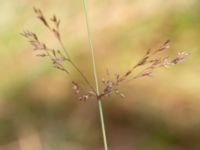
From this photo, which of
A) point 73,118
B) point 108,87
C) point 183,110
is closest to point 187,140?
point 183,110

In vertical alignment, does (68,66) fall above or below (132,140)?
above

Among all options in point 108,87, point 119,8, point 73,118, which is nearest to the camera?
point 108,87

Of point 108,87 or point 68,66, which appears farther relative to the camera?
point 68,66

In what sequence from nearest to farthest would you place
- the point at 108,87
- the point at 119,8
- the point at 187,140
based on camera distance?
the point at 108,87 < the point at 187,140 < the point at 119,8

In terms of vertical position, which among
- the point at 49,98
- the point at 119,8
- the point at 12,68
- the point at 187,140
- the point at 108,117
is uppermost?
the point at 119,8

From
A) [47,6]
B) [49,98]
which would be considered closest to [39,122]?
[49,98]

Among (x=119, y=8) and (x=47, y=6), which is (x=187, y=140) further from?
(x=47, y=6)
